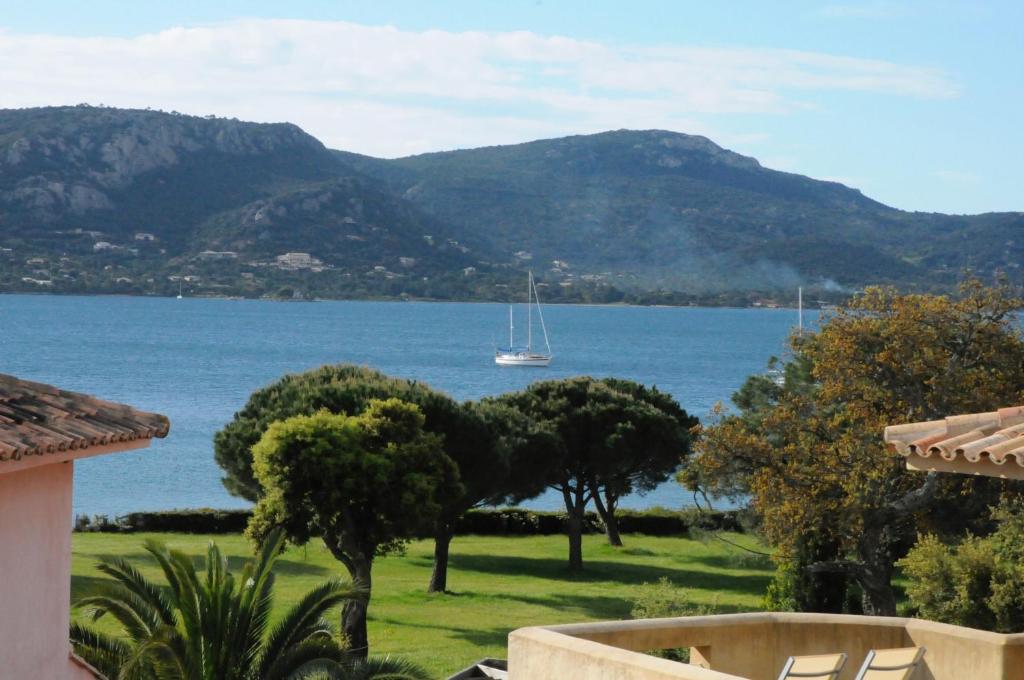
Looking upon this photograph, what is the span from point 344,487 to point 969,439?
57.1ft

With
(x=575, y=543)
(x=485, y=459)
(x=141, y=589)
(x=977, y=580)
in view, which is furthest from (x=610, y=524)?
(x=141, y=589)

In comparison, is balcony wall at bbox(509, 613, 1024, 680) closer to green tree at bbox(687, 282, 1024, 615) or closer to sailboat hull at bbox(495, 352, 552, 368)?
green tree at bbox(687, 282, 1024, 615)

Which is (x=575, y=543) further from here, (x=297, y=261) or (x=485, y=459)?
(x=297, y=261)

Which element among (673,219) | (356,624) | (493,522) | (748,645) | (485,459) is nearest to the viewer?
(748,645)

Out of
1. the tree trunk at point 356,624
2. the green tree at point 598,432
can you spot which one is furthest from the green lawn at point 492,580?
the green tree at point 598,432

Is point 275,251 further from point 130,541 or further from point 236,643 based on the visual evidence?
point 236,643

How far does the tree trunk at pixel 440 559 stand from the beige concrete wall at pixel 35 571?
23010 millimetres

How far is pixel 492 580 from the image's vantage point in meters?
33.1

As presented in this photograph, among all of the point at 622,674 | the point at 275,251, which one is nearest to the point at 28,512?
the point at 622,674

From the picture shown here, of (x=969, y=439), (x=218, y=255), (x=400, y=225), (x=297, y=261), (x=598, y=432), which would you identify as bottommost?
(x=598, y=432)

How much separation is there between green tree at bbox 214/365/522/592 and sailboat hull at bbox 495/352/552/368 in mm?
94211

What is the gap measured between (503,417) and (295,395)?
18.6 ft

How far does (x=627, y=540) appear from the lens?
41.4m

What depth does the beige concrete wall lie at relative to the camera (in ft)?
23.5
